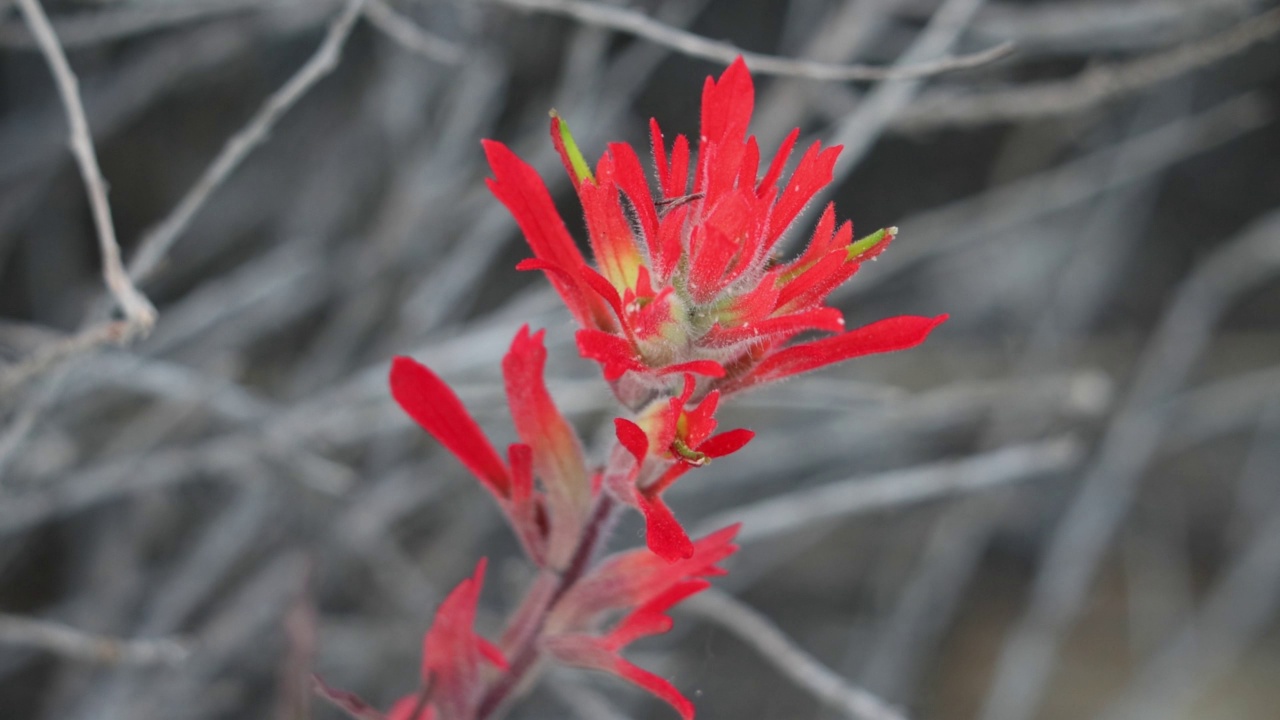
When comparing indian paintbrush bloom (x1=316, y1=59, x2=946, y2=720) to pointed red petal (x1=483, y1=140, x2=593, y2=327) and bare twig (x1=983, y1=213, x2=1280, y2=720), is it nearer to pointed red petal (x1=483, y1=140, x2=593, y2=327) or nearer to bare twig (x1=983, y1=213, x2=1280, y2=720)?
pointed red petal (x1=483, y1=140, x2=593, y2=327)

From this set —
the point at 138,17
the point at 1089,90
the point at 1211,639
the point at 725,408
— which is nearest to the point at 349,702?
the point at 138,17

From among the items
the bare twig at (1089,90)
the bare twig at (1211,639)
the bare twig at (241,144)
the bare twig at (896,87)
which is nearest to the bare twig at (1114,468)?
the bare twig at (1211,639)

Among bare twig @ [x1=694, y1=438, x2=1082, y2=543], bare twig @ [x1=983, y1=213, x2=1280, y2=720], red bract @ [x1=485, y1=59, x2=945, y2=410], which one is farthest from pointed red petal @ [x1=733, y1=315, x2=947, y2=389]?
bare twig @ [x1=983, y1=213, x2=1280, y2=720]

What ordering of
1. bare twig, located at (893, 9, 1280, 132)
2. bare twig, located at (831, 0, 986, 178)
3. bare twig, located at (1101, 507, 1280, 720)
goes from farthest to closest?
bare twig, located at (1101, 507, 1280, 720), bare twig, located at (831, 0, 986, 178), bare twig, located at (893, 9, 1280, 132)

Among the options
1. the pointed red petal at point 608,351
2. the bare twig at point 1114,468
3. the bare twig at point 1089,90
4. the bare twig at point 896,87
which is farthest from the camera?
the bare twig at point 1114,468

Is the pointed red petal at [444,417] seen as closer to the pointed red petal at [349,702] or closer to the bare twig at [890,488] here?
the pointed red petal at [349,702]

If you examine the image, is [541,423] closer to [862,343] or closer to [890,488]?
[862,343]

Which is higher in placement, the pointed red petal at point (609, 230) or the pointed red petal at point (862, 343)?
the pointed red petal at point (609, 230)
